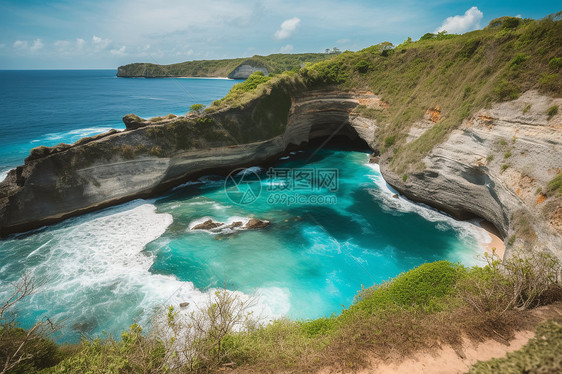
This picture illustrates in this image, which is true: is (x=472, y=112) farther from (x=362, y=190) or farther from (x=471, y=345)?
(x=471, y=345)

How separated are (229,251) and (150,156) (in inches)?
644

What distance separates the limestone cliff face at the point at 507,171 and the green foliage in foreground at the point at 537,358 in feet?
28.5

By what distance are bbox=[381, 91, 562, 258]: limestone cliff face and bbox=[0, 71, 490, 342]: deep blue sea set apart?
326 centimetres

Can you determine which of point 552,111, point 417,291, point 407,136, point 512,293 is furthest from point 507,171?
point 407,136

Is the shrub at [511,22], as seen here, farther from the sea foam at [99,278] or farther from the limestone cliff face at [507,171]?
the sea foam at [99,278]

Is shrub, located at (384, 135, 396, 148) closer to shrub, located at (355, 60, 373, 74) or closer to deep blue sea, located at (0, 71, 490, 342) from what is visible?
deep blue sea, located at (0, 71, 490, 342)

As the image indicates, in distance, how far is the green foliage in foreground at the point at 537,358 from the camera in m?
6.63

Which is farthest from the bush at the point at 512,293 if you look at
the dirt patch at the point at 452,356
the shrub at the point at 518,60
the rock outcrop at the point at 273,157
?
the shrub at the point at 518,60

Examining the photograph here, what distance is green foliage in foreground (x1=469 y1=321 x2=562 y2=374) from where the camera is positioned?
21.8 ft

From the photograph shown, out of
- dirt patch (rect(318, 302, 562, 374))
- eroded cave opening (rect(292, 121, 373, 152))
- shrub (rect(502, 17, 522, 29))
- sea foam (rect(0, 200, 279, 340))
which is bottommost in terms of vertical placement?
sea foam (rect(0, 200, 279, 340))

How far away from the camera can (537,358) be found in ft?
22.7

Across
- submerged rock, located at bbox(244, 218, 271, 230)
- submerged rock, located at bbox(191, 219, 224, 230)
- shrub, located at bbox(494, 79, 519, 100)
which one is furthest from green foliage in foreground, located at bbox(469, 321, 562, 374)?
submerged rock, located at bbox(191, 219, 224, 230)

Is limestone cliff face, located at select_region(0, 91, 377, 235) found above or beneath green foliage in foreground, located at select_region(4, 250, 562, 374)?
above

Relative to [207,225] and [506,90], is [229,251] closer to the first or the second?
[207,225]
